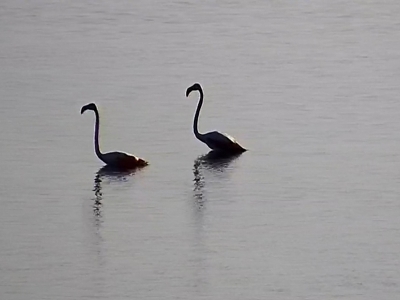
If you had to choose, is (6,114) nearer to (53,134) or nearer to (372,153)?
(53,134)

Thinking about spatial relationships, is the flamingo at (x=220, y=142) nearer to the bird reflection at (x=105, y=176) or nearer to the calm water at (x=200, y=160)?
the calm water at (x=200, y=160)

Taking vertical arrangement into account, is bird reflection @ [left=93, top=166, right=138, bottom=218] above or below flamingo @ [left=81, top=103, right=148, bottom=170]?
below

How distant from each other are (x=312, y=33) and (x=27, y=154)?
914 centimetres

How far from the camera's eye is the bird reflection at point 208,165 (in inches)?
596

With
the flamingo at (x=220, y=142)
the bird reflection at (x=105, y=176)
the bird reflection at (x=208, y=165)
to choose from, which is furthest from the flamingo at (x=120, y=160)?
the flamingo at (x=220, y=142)

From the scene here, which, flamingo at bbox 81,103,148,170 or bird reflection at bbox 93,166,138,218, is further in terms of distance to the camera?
flamingo at bbox 81,103,148,170

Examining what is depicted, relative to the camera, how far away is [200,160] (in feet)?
54.2

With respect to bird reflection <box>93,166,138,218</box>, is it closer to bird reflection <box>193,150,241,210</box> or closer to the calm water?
the calm water

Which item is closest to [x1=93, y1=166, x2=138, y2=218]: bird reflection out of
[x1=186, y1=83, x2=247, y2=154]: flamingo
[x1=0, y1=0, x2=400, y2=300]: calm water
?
[x1=0, y1=0, x2=400, y2=300]: calm water

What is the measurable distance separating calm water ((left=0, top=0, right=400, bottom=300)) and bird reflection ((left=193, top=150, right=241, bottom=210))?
4 centimetres

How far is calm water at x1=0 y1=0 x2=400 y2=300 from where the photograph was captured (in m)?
12.3

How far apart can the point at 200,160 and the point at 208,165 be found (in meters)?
0.19

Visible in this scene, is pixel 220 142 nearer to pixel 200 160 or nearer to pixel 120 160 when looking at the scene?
pixel 200 160

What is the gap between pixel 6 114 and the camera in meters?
17.9
